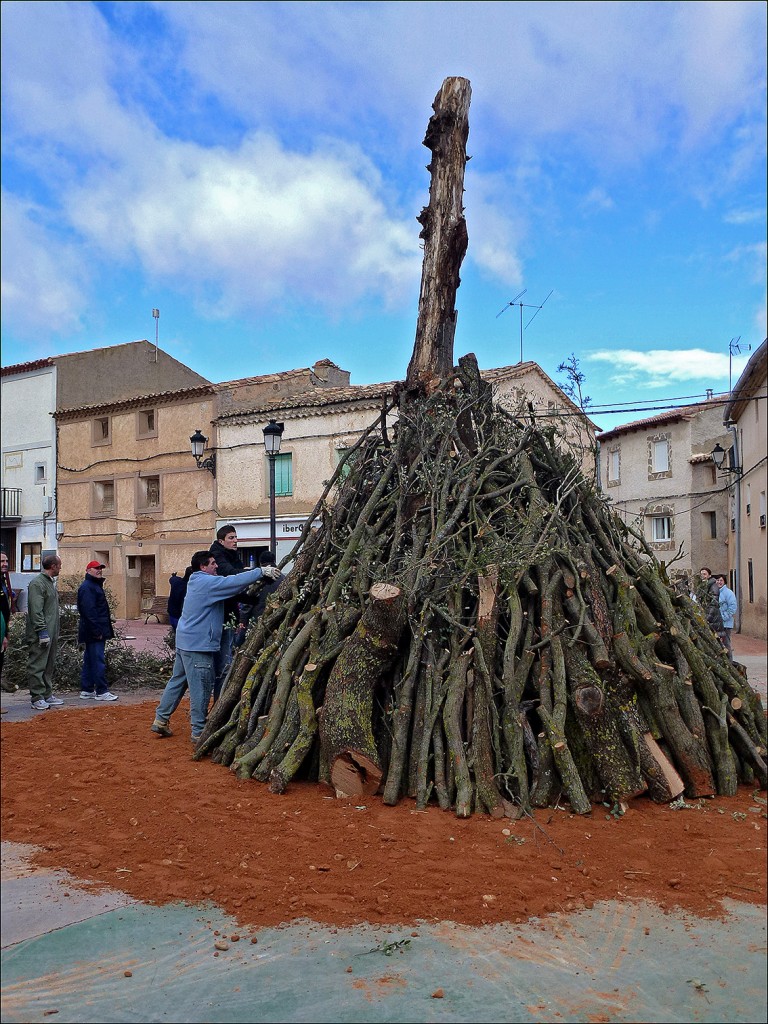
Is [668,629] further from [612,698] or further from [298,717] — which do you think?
[298,717]

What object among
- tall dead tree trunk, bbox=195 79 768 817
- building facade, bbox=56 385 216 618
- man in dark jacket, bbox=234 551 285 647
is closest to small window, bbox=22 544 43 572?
building facade, bbox=56 385 216 618

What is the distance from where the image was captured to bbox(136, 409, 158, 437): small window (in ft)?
93.9

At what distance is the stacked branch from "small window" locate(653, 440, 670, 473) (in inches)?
1043

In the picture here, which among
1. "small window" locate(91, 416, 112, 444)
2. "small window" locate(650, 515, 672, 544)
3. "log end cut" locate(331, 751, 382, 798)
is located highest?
"small window" locate(91, 416, 112, 444)

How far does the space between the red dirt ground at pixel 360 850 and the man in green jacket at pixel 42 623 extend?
2585 millimetres

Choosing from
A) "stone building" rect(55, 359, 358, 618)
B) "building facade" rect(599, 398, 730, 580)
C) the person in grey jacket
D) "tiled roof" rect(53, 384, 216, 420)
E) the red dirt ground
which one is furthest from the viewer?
"building facade" rect(599, 398, 730, 580)

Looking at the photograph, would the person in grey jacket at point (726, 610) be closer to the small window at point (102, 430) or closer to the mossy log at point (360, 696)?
the mossy log at point (360, 696)

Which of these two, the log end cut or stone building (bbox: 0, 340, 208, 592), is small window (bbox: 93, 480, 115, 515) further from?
the log end cut

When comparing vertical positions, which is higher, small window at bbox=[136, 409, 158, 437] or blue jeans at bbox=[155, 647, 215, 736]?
small window at bbox=[136, 409, 158, 437]

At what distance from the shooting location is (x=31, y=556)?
101ft

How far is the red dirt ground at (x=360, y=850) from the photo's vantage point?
3697 millimetres

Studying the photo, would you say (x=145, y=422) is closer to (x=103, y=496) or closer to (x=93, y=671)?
(x=103, y=496)

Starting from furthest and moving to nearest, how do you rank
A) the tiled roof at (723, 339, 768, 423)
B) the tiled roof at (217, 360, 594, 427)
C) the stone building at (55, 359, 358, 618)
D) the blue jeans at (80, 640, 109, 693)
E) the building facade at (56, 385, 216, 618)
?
the building facade at (56, 385, 216, 618)
the stone building at (55, 359, 358, 618)
the tiled roof at (217, 360, 594, 427)
the tiled roof at (723, 339, 768, 423)
the blue jeans at (80, 640, 109, 693)

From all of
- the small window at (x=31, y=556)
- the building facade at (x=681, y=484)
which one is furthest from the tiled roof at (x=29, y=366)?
the building facade at (x=681, y=484)
